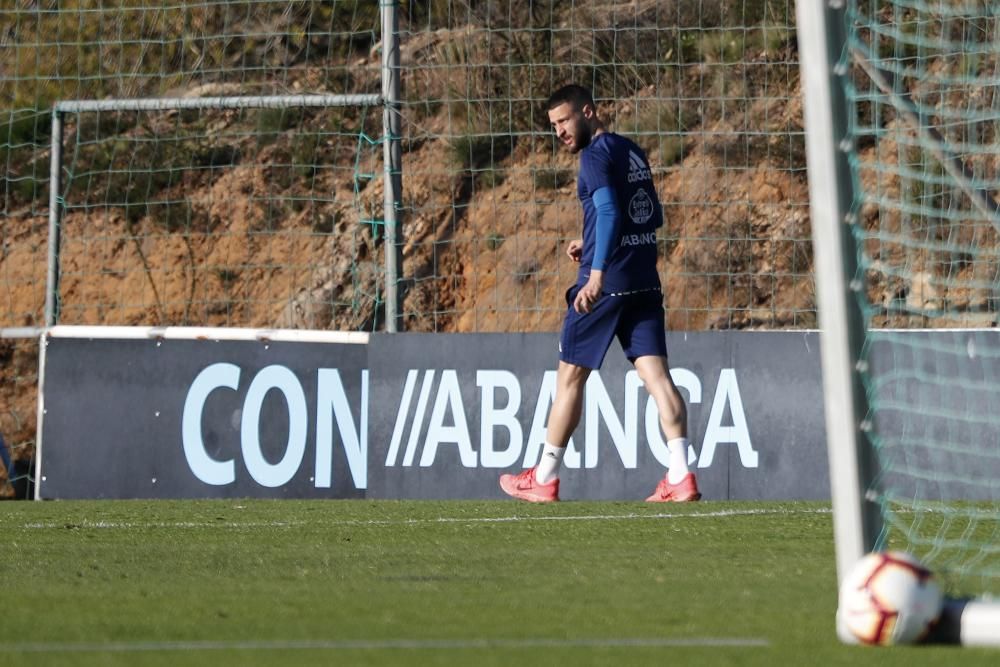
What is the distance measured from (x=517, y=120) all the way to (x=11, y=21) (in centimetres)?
614

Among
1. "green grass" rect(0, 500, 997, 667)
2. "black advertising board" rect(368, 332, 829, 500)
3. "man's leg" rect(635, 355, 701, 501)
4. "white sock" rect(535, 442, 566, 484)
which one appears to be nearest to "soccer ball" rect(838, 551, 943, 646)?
"green grass" rect(0, 500, 997, 667)

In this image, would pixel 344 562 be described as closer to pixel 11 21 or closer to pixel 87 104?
pixel 87 104

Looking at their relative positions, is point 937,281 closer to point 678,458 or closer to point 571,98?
point 678,458

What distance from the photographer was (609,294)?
8.14 m

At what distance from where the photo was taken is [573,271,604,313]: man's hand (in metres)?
7.86

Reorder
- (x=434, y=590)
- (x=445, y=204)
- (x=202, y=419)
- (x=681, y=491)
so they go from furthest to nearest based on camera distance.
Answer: (x=445, y=204), (x=202, y=419), (x=681, y=491), (x=434, y=590)

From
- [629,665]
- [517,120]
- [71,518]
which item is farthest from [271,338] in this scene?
[629,665]

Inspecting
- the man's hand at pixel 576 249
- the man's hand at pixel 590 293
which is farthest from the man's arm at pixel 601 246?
the man's hand at pixel 576 249

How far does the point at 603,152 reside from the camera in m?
8.02

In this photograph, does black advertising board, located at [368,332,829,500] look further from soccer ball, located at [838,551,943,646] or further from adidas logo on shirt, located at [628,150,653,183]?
soccer ball, located at [838,551,943,646]

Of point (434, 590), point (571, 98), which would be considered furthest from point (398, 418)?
point (434, 590)

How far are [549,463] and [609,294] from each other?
2.83ft

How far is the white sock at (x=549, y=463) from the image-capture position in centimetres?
817

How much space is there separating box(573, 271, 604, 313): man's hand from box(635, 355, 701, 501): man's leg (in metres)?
0.39
